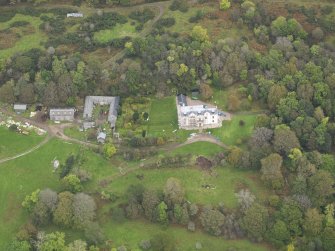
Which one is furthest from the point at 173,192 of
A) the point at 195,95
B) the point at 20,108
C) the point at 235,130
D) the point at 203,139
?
the point at 20,108

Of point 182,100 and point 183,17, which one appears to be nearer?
point 182,100

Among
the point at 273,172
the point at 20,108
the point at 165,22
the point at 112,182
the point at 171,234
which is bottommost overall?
the point at 171,234

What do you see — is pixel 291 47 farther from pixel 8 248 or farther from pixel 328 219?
pixel 8 248

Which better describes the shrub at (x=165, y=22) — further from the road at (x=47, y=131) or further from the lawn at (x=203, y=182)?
the lawn at (x=203, y=182)

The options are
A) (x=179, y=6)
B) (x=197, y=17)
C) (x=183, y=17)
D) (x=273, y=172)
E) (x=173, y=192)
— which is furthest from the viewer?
(x=179, y=6)

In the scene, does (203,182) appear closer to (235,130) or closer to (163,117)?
(235,130)

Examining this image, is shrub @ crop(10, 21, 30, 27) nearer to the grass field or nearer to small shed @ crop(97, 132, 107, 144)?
the grass field

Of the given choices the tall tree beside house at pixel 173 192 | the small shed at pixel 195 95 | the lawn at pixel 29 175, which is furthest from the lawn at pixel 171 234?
the small shed at pixel 195 95
